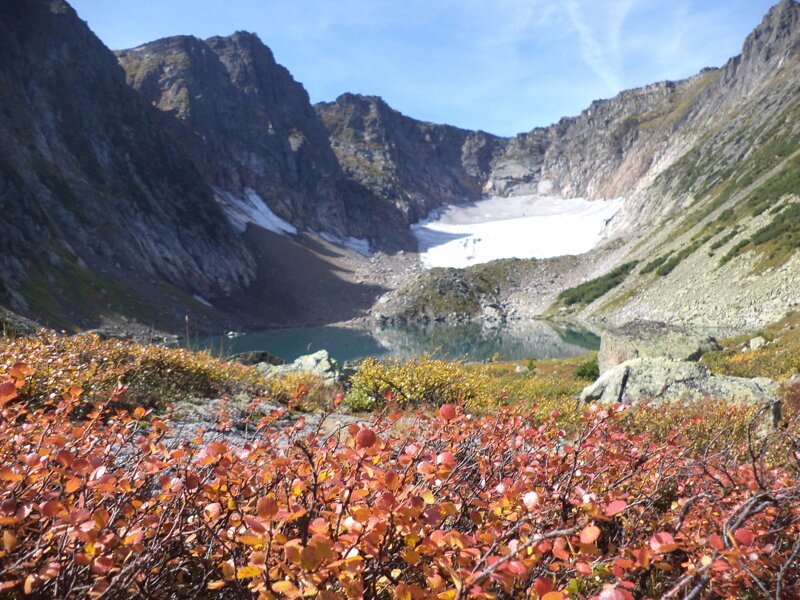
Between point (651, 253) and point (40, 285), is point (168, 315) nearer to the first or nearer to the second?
point (40, 285)

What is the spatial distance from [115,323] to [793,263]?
7221cm

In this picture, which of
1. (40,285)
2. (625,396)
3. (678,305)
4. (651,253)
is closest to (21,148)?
(40,285)

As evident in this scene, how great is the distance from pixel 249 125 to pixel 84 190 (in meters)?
87.3

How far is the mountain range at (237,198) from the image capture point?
5528 cm

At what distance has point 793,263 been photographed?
43.7 meters

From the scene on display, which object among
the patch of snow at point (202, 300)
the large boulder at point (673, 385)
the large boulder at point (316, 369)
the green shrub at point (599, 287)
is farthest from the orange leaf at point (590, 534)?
the green shrub at point (599, 287)

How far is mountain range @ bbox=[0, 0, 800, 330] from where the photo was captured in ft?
181

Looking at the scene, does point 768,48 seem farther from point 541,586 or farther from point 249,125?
point 541,586

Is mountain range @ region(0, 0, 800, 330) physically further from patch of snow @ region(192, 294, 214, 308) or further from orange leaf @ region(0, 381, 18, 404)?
orange leaf @ region(0, 381, 18, 404)

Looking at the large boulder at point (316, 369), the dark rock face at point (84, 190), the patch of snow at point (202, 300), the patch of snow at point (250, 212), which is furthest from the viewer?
the patch of snow at point (250, 212)

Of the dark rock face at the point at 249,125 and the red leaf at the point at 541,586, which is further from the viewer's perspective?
the dark rock face at the point at 249,125

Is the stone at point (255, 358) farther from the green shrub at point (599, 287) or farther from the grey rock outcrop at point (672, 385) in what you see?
the green shrub at point (599, 287)

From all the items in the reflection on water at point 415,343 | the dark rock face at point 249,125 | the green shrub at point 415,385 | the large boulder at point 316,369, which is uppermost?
the dark rock face at point 249,125

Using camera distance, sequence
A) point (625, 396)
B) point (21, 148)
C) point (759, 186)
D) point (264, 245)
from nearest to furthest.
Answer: point (625, 396)
point (21, 148)
point (759, 186)
point (264, 245)
